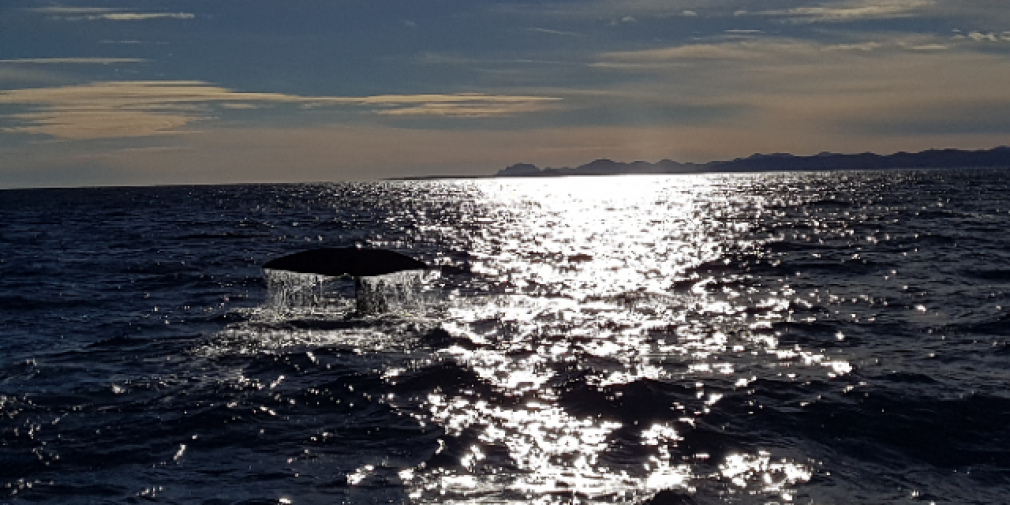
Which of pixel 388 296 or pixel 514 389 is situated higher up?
pixel 514 389

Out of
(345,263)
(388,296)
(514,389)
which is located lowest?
(388,296)

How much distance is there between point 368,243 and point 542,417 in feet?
154

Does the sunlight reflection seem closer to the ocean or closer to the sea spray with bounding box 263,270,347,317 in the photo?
the ocean

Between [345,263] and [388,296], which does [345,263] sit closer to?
[345,263]

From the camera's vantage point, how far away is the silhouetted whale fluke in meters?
16.9

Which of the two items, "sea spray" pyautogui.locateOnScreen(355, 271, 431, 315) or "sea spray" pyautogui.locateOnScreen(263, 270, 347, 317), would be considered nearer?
"sea spray" pyautogui.locateOnScreen(355, 271, 431, 315)

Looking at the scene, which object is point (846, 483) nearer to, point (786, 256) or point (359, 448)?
point (359, 448)

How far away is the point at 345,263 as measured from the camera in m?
17.1

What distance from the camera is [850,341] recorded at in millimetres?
20188

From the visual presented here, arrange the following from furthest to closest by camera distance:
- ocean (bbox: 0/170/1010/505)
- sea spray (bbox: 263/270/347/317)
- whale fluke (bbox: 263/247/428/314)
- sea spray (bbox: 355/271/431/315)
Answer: sea spray (bbox: 263/270/347/317)
sea spray (bbox: 355/271/431/315)
whale fluke (bbox: 263/247/428/314)
ocean (bbox: 0/170/1010/505)

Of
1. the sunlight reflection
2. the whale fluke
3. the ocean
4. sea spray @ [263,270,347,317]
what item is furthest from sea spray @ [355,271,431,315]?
the whale fluke

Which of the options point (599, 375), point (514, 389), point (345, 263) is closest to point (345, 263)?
point (345, 263)

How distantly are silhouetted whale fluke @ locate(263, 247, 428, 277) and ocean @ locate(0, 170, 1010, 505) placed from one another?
6.34 feet

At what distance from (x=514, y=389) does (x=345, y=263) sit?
4.09m
